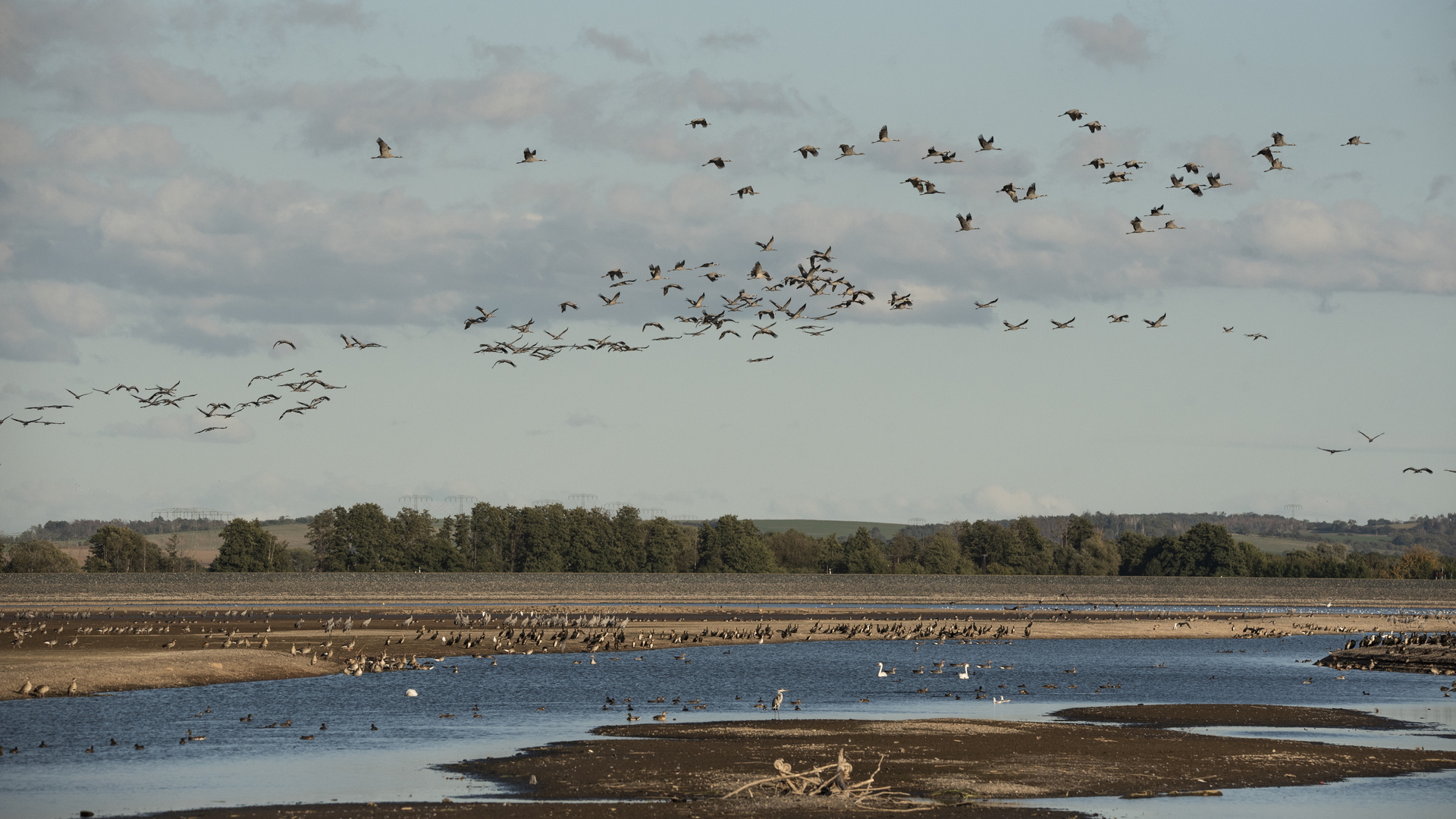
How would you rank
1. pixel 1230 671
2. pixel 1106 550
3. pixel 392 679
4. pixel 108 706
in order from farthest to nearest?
pixel 1106 550
pixel 1230 671
pixel 392 679
pixel 108 706

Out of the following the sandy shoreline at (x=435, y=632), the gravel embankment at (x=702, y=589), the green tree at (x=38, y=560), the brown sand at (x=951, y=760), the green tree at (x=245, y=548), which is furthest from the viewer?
the green tree at (x=38, y=560)

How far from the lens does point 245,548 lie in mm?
166875

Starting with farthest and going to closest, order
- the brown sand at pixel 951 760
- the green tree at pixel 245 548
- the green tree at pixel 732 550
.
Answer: the green tree at pixel 732 550 → the green tree at pixel 245 548 → the brown sand at pixel 951 760

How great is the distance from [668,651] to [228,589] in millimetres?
Result: 74299

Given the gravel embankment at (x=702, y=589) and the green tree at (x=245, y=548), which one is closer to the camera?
the gravel embankment at (x=702, y=589)

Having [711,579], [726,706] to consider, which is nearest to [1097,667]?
[726,706]

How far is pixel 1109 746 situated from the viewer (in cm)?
4022

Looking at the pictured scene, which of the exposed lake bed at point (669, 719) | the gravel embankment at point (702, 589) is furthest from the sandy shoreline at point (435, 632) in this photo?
the gravel embankment at point (702, 589)

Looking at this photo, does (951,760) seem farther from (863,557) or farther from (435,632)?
(863,557)

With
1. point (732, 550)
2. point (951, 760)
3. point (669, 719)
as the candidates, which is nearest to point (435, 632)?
point (669, 719)

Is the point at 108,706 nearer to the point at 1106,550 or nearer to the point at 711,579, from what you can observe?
the point at 711,579

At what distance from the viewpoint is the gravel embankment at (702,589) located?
136m

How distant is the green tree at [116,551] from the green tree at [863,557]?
89.7m

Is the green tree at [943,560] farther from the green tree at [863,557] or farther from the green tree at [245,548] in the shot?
the green tree at [245,548]
